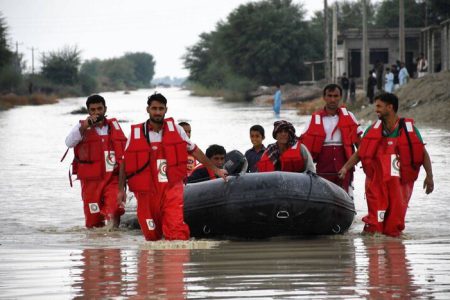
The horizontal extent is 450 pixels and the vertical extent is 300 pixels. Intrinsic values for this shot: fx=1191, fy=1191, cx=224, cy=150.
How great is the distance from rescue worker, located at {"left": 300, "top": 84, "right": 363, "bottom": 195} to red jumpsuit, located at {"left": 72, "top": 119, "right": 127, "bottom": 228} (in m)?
1.93

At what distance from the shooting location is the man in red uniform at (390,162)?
10.9 m

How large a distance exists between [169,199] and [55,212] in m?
6.14

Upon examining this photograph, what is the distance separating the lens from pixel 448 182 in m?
18.7

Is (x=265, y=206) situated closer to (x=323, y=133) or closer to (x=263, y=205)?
(x=263, y=205)

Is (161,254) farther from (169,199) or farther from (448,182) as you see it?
(448,182)

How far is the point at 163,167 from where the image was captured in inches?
400

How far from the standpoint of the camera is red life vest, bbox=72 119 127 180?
12.2 meters

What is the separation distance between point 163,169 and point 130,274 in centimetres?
169

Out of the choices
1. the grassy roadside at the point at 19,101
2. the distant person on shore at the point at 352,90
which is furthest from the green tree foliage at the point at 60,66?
the distant person on shore at the point at 352,90

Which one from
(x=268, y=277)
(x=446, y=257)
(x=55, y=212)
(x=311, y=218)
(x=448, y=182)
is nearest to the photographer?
(x=268, y=277)

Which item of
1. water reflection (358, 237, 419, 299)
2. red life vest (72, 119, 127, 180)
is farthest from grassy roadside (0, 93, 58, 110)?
water reflection (358, 237, 419, 299)

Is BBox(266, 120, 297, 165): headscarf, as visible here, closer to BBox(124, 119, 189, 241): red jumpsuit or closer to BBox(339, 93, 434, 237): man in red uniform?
BBox(339, 93, 434, 237): man in red uniform

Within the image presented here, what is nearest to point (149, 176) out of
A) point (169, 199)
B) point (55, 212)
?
point (169, 199)

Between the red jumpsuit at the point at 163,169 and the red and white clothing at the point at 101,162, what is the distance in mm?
1974
